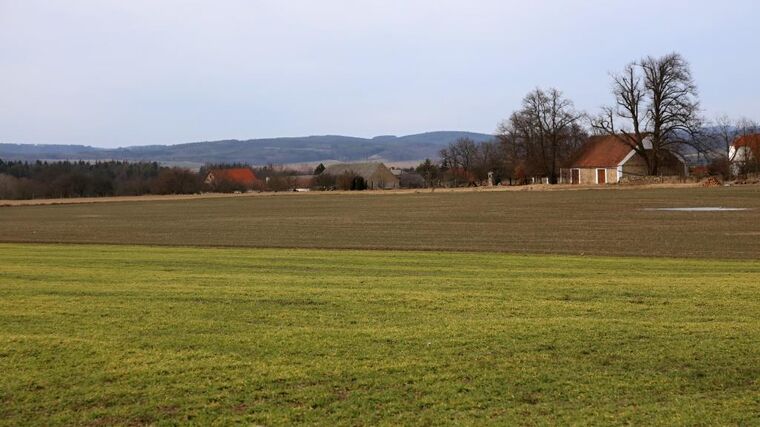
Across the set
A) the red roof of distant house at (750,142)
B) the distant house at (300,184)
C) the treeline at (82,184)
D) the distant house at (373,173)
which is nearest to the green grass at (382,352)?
the red roof of distant house at (750,142)

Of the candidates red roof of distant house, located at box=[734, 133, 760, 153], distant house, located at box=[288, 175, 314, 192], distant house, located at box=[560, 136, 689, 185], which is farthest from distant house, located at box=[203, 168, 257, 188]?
red roof of distant house, located at box=[734, 133, 760, 153]

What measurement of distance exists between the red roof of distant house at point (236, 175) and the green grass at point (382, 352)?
120991 millimetres

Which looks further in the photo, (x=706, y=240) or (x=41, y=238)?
(x=41, y=238)

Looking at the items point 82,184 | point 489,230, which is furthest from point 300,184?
point 489,230

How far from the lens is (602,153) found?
Answer: 108 metres

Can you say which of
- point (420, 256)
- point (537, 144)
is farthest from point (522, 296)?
point (537, 144)

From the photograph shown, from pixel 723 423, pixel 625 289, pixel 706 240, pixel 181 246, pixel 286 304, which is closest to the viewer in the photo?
pixel 723 423

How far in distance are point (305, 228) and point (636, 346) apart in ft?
115

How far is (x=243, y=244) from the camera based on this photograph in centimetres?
3359

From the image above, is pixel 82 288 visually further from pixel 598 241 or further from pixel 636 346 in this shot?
pixel 598 241

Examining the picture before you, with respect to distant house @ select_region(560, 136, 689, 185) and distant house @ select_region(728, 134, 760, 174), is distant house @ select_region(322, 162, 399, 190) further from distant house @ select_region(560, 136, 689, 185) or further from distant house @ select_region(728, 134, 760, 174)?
distant house @ select_region(728, 134, 760, 174)

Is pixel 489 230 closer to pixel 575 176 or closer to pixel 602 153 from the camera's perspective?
pixel 602 153

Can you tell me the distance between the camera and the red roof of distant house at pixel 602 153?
10412 centimetres

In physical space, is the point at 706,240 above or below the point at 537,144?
below
